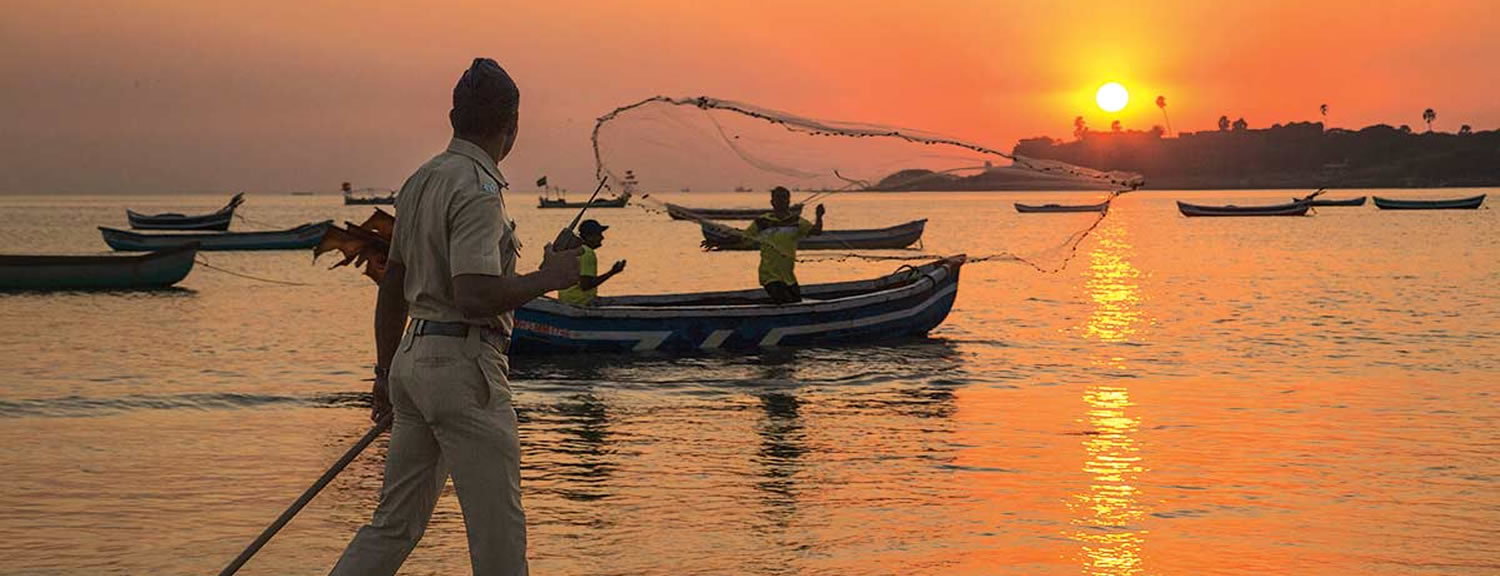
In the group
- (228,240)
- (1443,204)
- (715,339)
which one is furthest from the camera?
(1443,204)

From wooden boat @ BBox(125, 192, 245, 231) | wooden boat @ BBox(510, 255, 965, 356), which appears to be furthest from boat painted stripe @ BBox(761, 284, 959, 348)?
wooden boat @ BBox(125, 192, 245, 231)

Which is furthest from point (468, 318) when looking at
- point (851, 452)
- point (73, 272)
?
point (73, 272)

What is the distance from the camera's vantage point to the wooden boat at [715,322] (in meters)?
23.0

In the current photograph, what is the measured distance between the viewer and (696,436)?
1531 cm

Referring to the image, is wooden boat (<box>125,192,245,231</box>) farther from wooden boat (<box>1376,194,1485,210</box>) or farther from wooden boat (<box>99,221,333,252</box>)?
wooden boat (<box>1376,194,1485,210</box>)

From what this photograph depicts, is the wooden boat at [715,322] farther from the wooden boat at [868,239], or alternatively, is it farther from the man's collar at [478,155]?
the wooden boat at [868,239]

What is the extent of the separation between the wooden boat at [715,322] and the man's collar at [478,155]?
16298mm

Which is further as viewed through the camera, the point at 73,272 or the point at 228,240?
the point at 228,240

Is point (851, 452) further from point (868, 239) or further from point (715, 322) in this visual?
point (868, 239)

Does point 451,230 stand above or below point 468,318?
above

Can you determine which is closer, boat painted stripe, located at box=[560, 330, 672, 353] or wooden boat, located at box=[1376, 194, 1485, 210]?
boat painted stripe, located at box=[560, 330, 672, 353]

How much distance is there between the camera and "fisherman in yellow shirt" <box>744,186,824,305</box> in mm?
21438

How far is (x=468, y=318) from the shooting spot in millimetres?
5266

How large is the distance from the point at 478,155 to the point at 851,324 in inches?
781
